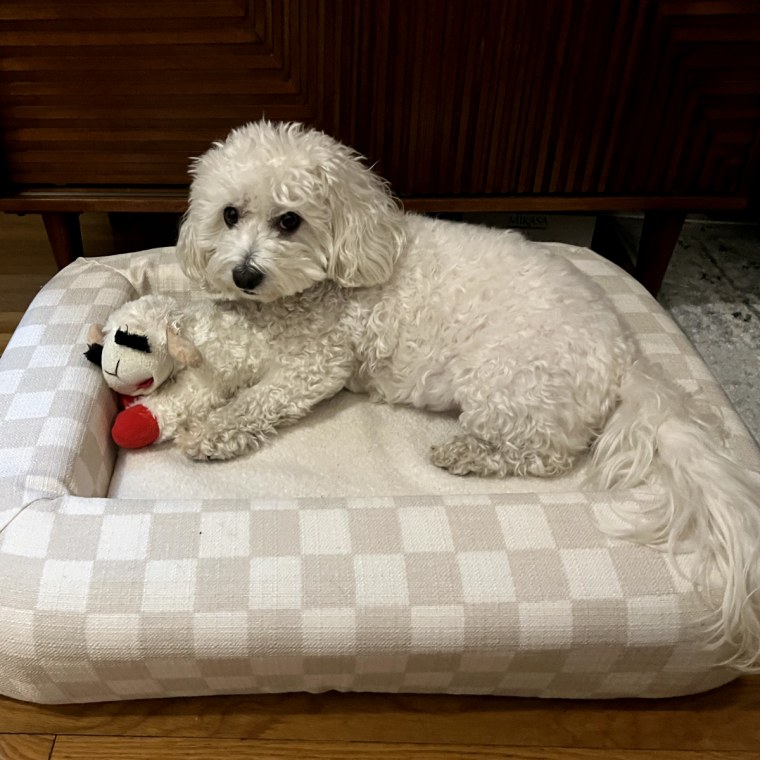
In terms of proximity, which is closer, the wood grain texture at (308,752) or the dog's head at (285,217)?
the wood grain texture at (308,752)

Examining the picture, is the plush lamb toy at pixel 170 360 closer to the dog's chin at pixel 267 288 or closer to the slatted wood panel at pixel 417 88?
the dog's chin at pixel 267 288

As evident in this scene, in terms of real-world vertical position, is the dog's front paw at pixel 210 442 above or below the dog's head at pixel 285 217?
below

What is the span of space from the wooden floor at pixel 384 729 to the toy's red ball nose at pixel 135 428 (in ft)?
1.33

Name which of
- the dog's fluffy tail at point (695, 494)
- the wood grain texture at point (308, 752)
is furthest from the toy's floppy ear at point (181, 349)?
the dog's fluffy tail at point (695, 494)

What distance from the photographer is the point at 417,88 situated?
4.65 ft

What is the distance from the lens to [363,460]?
49.8 inches

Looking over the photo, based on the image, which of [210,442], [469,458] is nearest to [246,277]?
[210,442]

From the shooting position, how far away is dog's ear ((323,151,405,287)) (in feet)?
3.77

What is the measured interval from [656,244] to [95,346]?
1.30m

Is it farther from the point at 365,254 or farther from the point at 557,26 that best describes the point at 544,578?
the point at 557,26

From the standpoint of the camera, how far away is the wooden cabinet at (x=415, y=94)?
1338mm

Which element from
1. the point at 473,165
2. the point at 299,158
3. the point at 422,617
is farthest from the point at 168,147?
the point at 422,617

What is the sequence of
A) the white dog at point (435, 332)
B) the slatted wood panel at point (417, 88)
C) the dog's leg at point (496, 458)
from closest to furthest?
1. the white dog at point (435, 332)
2. the dog's leg at point (496, 458)
3. the slatted wood panel at point (417, 88)

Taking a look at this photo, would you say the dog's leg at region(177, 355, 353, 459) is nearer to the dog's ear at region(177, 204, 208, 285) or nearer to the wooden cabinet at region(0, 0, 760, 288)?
the dog's ear at region(177, 204, 208, 285)
